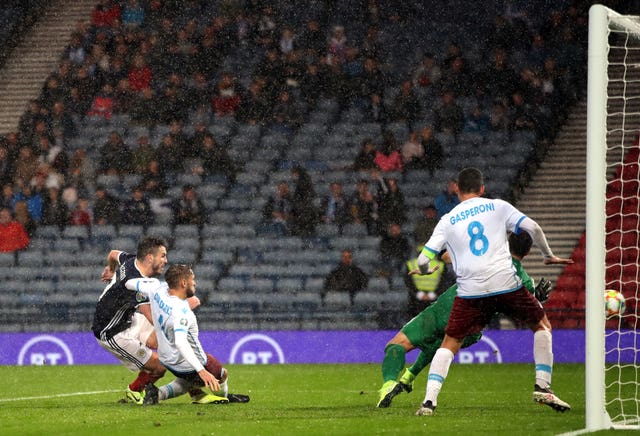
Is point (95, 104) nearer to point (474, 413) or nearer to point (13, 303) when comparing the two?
point (13, 303)

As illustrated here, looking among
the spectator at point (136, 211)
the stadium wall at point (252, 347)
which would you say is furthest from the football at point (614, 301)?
the spectator at point (136, 211)

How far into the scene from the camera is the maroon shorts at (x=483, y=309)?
895cm

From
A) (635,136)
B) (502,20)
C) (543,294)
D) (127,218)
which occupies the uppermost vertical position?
(502,20)

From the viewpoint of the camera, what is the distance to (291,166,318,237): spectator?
19906 mm

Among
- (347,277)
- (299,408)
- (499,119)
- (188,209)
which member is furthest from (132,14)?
(299,408)

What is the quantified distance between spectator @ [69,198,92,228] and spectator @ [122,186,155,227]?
73 cm

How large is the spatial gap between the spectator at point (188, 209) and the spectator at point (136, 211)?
0.46 m

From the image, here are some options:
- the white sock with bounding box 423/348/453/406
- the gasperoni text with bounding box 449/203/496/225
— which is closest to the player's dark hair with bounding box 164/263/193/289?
the white sock with bounding box 423/348/453/406

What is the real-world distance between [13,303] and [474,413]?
39.1ft

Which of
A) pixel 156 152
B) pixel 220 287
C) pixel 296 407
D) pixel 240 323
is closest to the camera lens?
pixel 296 407

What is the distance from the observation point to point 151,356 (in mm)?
10695

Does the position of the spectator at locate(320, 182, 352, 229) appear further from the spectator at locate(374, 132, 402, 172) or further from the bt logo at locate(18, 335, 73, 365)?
the bt logo at locate(18, 335, 73, 365)

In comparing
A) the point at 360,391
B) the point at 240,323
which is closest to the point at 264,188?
the point at 240,323

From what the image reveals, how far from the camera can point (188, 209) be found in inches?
794
